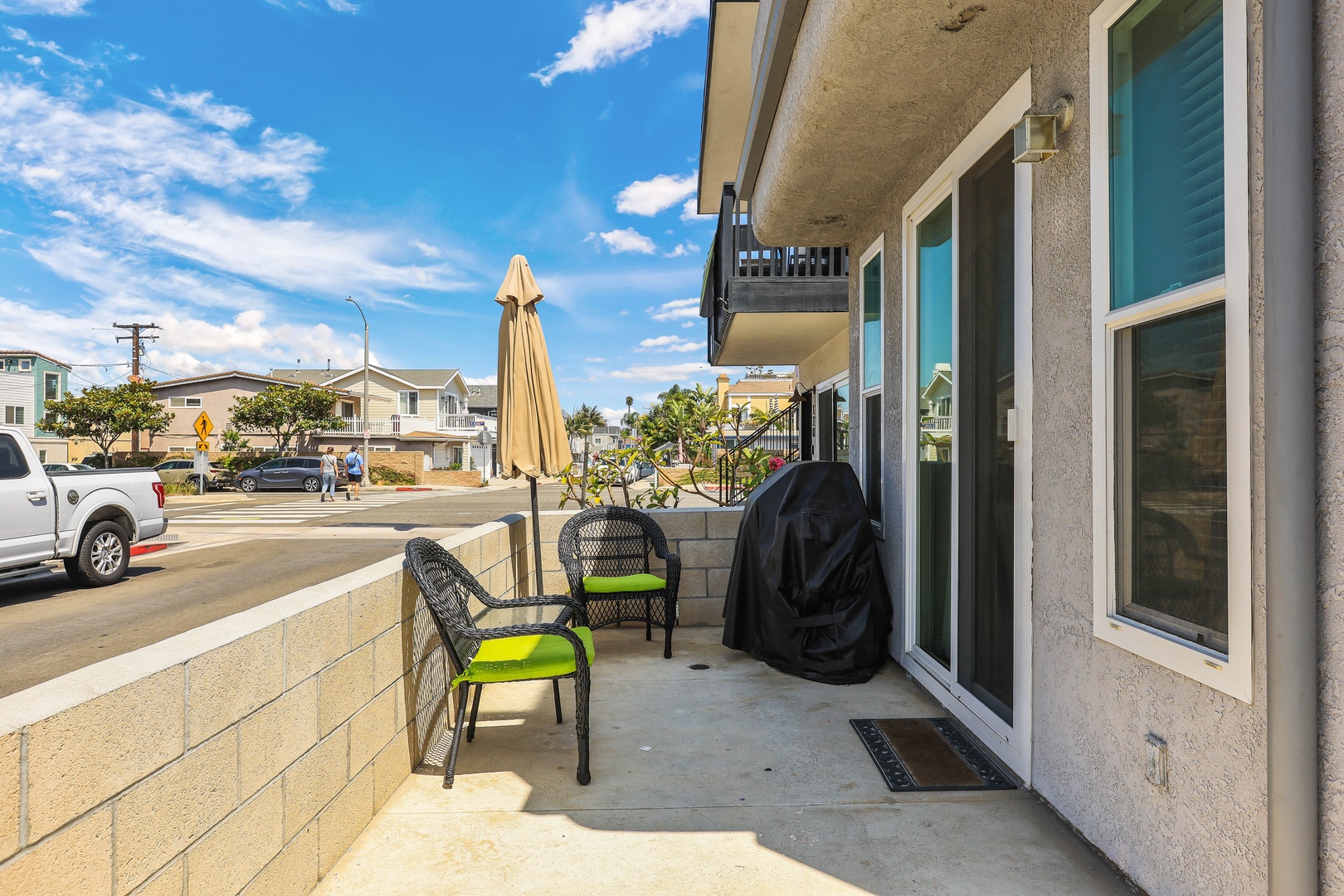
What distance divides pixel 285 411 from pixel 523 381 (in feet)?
110

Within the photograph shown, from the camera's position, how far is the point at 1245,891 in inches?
70.7

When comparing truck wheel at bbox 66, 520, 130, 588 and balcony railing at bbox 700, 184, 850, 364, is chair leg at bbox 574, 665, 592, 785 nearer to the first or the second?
balcony railing at bbox 700, 184, 850, 364

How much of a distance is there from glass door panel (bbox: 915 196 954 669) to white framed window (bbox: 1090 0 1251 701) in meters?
1.48

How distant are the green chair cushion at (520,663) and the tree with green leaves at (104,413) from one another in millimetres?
35075

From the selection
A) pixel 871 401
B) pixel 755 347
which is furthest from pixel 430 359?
pixel 871 401

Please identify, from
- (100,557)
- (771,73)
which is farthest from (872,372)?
(100,557)

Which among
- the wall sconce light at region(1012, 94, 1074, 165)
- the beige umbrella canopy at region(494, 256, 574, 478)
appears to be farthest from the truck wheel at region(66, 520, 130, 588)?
the wall sconce light at region(1012, 94, 1074, 165)

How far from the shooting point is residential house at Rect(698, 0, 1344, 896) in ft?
5.32

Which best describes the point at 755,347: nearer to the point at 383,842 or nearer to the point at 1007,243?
the point at 1007,243

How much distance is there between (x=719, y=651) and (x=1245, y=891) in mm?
3633

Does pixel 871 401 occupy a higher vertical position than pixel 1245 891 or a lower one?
higher

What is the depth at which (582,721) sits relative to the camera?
315cm

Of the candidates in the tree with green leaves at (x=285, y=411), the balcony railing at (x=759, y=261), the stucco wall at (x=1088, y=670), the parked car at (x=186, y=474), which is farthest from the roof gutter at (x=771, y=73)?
the tree with green leaves at (x=285, y=411)

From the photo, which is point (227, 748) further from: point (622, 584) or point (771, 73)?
point (771, 73)
